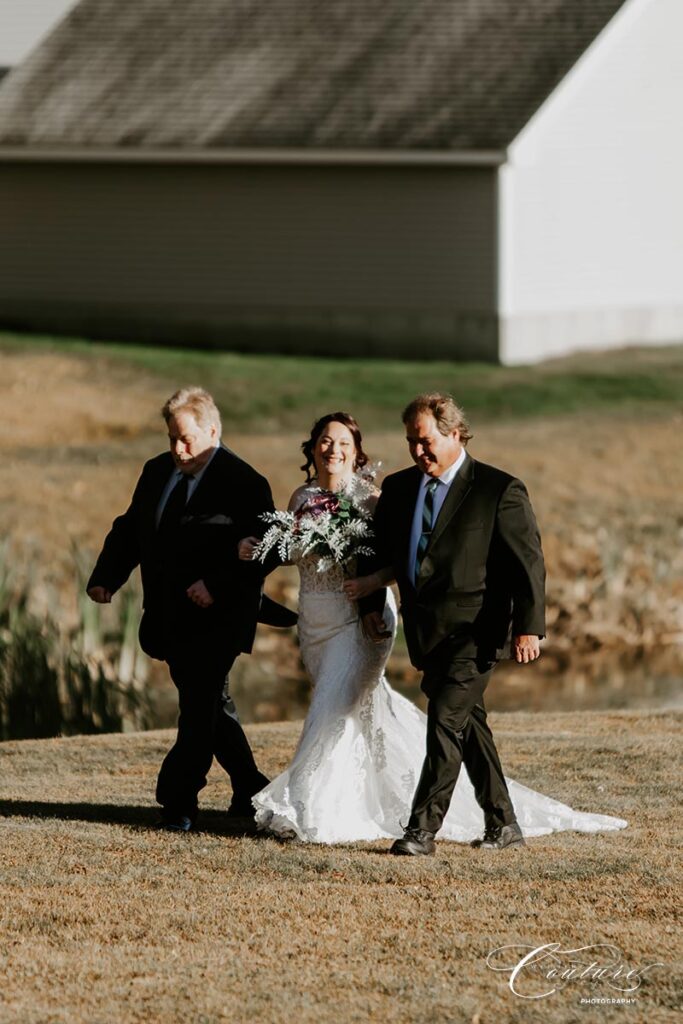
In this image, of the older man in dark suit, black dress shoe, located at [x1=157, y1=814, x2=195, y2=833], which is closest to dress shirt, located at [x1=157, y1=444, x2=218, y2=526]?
the older man in dark suit

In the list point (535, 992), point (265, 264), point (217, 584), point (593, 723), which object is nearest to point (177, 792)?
point (217, 584)

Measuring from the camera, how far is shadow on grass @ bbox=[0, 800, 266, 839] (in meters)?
9.19

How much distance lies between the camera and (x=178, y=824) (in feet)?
29.8

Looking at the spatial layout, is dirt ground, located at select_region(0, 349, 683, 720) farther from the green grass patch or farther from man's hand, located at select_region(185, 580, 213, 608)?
man's hand, located at select_region(185, 580, 213, 608)

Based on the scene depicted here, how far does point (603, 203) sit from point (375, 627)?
2402cm

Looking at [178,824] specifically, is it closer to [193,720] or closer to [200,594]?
[193,720]

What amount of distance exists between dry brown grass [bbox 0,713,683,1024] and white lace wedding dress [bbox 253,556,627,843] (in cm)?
22

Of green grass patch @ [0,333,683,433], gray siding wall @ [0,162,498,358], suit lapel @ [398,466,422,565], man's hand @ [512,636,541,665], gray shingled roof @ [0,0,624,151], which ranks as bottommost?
man's hand @ [512,636,541,665]

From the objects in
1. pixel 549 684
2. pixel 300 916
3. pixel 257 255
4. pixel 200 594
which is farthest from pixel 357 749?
pixel 257 255

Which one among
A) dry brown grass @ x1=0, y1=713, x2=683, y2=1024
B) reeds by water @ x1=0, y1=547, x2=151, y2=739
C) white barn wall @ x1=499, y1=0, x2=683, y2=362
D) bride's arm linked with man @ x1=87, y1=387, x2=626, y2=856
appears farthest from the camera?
white barn wall @ x1=499, y1=0, x2=683, y2=362

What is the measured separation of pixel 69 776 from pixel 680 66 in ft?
81.6

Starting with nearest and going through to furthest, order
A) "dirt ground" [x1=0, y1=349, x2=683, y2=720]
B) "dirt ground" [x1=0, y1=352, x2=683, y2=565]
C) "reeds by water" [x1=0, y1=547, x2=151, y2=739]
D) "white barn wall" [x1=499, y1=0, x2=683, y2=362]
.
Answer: "reeds by water" [x1=0, y1=547, x2=151, y2=739] → "dirt ground" [x1=0, y1=349, x2=683, y2=720] → "dirt ground" [x1=0, y1=352, x2=683, y2=565] → "white barn wall" [x1=499, y1=0, x2=683, y2=362]

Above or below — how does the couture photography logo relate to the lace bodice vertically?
below

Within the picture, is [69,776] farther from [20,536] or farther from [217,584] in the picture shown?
[20,536]
